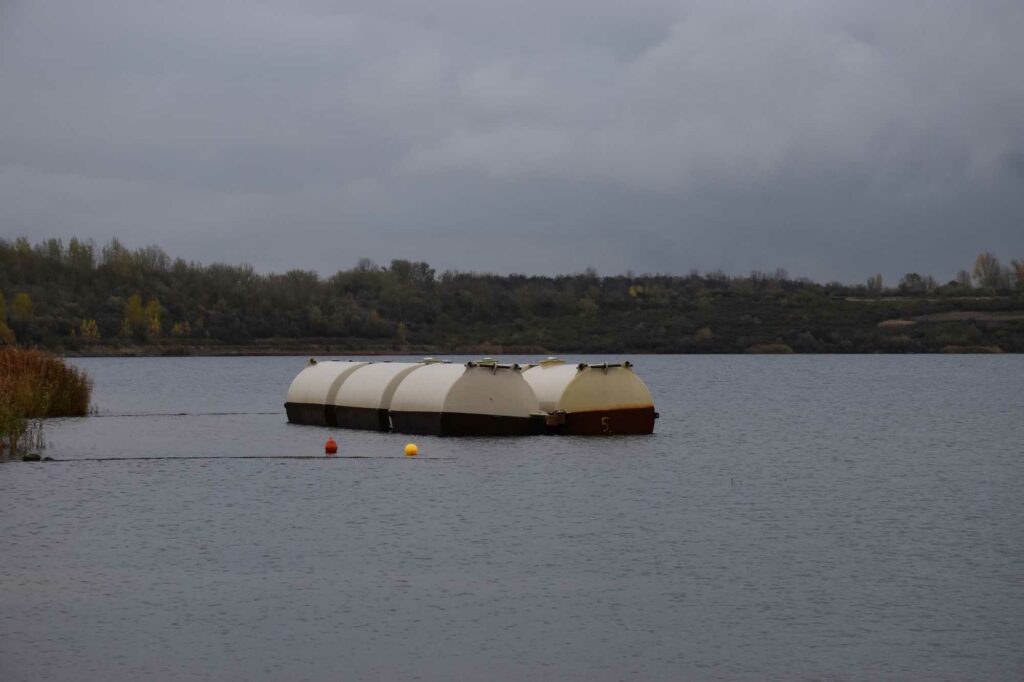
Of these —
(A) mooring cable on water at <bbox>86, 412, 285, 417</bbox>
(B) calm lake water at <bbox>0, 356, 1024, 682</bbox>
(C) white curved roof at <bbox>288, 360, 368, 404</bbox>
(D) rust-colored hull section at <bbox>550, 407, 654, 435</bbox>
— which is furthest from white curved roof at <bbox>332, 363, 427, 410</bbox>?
(A) mooring cable on water at <bbox>86, 412, 285, 417</bbox>

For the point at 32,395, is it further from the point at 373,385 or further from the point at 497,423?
the point at 497,423

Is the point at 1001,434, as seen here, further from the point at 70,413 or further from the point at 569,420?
the point at 70,413

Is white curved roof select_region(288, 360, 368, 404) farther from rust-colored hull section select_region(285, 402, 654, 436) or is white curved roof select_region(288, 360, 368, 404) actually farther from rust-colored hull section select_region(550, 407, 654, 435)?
rust-colored hull section select_region(550, 407, 654, 435)

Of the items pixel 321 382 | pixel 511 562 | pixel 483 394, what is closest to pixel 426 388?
pixel 483 394

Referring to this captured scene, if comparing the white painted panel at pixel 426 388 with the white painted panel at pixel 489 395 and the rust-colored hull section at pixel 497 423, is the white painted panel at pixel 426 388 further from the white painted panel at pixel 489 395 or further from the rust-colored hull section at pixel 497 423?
the white painted panel at pixel 489 395

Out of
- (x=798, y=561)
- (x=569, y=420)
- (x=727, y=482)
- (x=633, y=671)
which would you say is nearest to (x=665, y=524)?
(x=798, y=561)

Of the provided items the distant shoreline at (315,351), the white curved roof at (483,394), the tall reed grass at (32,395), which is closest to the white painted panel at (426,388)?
the white curved roof at (483,394)

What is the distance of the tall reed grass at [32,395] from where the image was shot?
38.9 meters

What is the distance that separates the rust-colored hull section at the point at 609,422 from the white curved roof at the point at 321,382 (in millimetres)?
10864

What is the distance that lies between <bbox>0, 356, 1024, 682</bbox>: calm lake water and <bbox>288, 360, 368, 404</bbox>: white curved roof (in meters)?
6.98

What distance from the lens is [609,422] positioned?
44.9 metres

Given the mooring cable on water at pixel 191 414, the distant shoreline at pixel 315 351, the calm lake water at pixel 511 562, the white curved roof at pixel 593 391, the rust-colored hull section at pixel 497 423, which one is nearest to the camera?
the calm lake water at pixel 511 562

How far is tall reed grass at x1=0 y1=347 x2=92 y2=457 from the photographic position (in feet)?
128

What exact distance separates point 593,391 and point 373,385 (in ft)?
26.6
